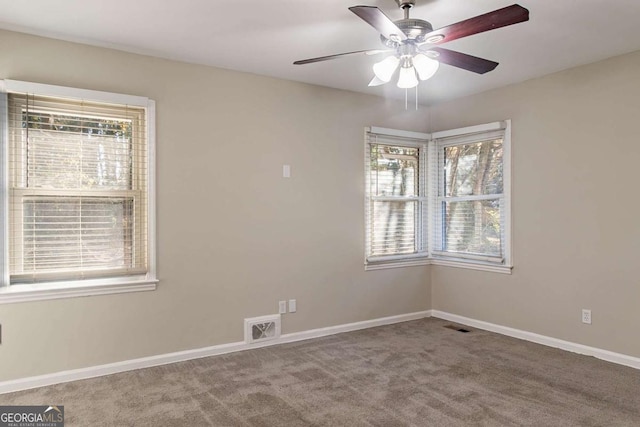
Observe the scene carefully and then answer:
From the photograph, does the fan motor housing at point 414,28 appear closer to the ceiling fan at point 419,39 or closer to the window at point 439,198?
the ceiling fan at point 419,39

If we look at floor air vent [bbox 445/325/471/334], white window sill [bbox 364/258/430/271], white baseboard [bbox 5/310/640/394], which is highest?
white window sill [bbox 364/258/430/271]

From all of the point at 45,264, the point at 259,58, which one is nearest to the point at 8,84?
the point at 45,264

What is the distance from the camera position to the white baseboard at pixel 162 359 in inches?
120

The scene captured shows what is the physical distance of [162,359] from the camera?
3.52 metres

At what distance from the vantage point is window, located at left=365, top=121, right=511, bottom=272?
4.48 meters

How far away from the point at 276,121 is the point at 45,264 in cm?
222

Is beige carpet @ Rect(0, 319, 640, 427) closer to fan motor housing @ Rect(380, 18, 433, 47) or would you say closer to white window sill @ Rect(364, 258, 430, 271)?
white window sill @ Rect(364, 258, 430, 271)

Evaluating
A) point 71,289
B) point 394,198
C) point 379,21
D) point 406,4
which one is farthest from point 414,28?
point 71,289

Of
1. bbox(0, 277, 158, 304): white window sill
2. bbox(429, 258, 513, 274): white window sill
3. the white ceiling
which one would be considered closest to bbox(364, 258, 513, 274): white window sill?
bbox(429, 258, 513, 274): white window sill

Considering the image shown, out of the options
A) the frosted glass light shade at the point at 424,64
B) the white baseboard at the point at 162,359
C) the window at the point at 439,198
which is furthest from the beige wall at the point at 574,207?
the frosted glass light shade at the point at 424,64

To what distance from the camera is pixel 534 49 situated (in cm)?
338

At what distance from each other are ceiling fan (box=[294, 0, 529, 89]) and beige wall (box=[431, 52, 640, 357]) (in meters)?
1.61

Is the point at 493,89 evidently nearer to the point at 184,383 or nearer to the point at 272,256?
the point at 272,256

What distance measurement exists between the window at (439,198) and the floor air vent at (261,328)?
48.4 inches
